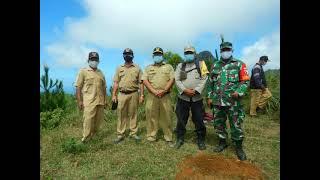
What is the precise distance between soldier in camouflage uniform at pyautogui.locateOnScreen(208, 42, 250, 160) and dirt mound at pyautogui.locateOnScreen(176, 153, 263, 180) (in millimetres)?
501

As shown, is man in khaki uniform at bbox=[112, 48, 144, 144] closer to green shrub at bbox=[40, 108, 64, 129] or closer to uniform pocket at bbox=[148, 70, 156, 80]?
uniform pocket at bbox=[148, 70, 156, 80]

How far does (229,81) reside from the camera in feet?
26.7

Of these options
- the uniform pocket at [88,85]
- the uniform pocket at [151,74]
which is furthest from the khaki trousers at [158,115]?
the uniform pocket at [88,85]

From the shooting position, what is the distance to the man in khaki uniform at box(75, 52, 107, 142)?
29.6ft

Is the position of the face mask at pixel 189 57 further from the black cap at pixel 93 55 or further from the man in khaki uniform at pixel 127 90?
the black cap at pixel 93 55

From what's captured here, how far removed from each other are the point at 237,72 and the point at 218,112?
938 mm

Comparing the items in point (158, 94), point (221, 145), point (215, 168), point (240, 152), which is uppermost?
point (158, 94)

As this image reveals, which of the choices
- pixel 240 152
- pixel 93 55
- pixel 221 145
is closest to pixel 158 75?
pixel 93 55

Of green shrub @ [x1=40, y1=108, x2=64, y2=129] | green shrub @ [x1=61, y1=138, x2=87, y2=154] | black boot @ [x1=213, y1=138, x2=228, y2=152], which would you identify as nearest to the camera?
black boot @ [x1=213, y1=138, x2=228, y2=152]

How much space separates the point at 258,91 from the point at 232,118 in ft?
14.9

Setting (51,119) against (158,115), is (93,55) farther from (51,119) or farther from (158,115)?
(51,119)

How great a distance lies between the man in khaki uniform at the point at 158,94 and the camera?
8.77 m

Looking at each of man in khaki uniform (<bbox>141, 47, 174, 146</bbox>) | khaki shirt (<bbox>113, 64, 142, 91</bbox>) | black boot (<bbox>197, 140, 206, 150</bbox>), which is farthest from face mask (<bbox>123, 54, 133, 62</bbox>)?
black boot (<bbox>197, 140, 206, 150</bbox>)
